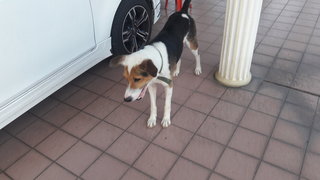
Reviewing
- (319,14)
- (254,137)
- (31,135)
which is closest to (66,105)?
(31,135)

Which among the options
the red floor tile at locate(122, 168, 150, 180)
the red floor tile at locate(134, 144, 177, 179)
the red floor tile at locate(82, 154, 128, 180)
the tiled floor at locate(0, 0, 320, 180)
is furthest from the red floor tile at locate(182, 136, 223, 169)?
the red floor tile at locate(82, 154, 128, 180)

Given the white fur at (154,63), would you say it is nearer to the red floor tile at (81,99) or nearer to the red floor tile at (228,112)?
the red floor tile at (228,112)

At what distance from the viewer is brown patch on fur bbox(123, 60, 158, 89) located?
214 centimetres

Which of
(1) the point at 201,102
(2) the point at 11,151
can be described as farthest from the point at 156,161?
(2) the point at 11,151

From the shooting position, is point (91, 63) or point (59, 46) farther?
point (91, 63)

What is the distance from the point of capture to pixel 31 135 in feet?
9.53

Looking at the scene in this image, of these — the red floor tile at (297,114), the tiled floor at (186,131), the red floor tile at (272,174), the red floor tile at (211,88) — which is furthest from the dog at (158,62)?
the red floor tile at (297,114)

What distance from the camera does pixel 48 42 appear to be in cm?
258

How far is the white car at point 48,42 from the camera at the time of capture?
2.28 meters

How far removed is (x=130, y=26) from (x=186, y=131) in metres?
1.74

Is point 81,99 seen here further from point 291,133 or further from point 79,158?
point 291,133

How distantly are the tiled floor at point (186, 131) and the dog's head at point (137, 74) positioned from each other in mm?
668

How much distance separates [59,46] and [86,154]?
112cm

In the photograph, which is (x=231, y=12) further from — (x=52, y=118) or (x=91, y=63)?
(x=52, y=118)
